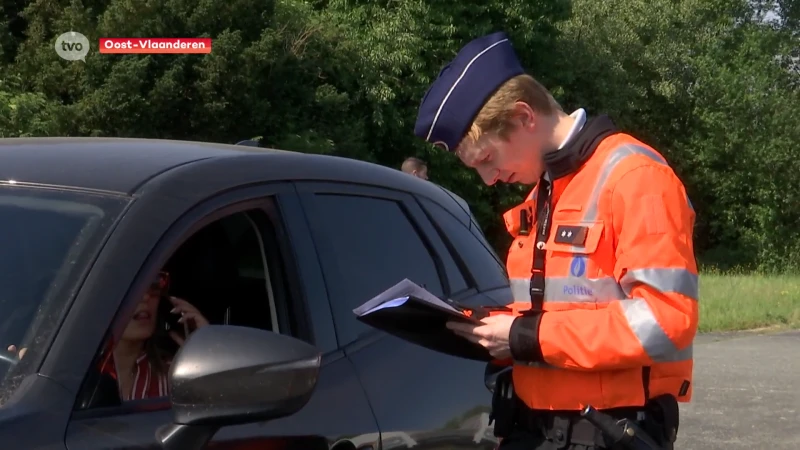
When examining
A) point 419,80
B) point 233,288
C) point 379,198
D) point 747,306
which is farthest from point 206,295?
point 419,80

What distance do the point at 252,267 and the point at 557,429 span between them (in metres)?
1.04

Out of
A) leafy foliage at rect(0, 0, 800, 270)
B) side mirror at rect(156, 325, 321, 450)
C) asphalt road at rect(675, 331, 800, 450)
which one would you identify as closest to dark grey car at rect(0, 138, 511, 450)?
side mirror at rect(156, 325, 321, 450)

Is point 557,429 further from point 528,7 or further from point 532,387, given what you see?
point 528,7

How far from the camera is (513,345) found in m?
2.52

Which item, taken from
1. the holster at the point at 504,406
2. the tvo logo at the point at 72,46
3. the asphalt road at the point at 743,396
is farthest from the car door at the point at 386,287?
the tvo logo at the point at 72,46

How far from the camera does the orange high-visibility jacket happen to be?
2369 millimetres

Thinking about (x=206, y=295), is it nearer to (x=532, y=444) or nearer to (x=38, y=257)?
(x=38, y=257)

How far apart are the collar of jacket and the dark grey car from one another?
26.7 inches

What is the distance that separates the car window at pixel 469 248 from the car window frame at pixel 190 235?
0.82 meters

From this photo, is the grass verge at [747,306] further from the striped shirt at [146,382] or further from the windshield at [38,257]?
the windshield at [38,257]

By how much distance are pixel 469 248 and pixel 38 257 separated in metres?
1.76

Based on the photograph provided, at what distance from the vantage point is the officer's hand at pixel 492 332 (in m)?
2.56

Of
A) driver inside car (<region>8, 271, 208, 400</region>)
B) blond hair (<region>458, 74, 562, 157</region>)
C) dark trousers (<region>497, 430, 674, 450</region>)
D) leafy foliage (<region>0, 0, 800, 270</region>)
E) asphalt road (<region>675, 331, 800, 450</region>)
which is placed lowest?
asphalt road (<region>675, 331, 800, 450</region>)

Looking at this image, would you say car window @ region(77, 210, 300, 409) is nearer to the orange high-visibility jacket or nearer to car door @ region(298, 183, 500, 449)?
car door @ region(298, 183, 500, 449)
